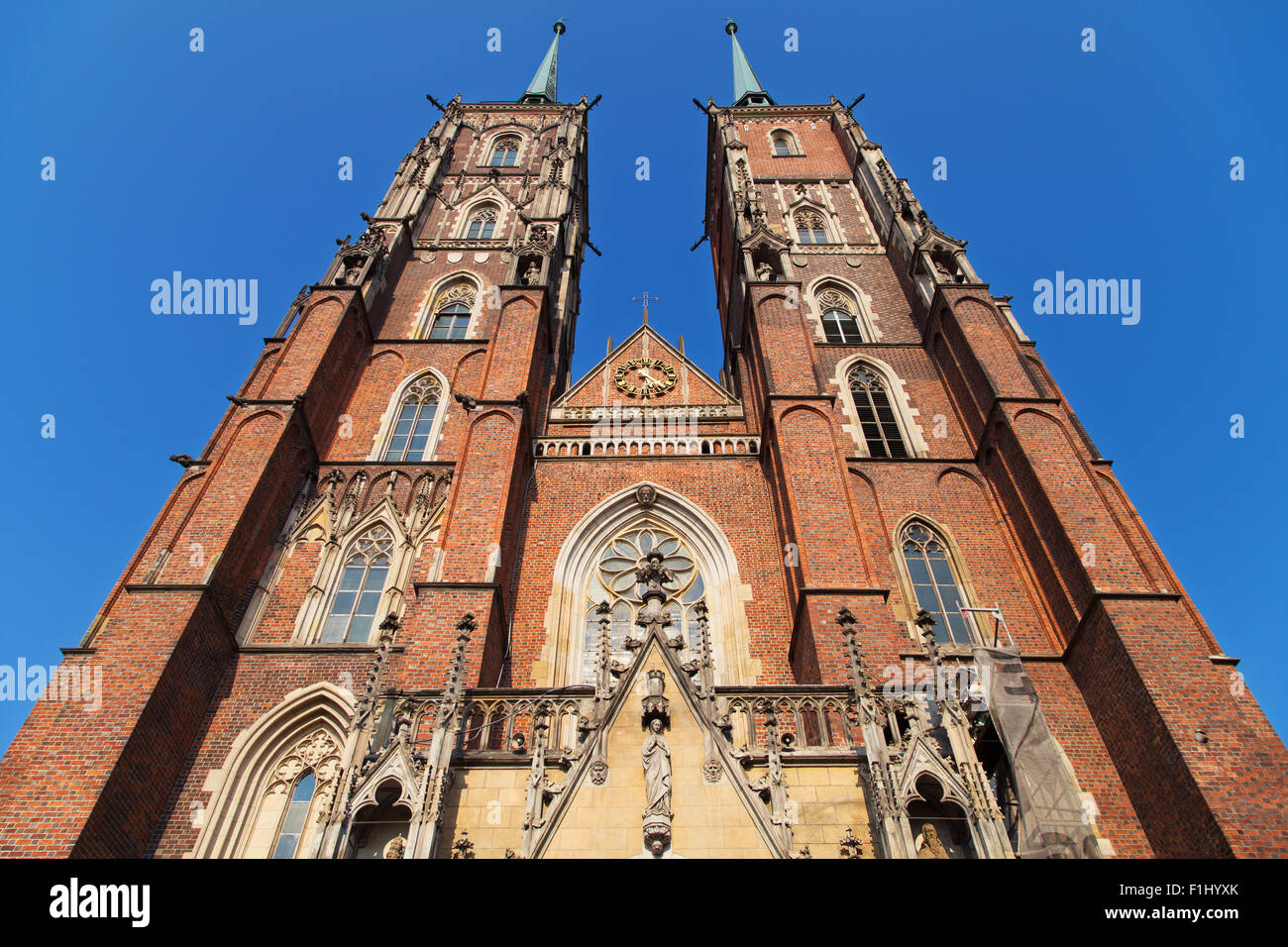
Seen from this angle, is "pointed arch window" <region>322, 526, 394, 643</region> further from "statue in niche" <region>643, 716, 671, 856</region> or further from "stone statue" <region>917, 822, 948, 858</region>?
"stone statue" <region>917, 822, 948, 858</region>

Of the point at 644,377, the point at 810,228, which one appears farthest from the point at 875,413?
the point at 810,228

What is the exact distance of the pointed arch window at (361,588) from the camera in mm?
13188

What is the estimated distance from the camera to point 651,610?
388 inches

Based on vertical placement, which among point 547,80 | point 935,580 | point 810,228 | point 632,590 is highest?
point 547,80

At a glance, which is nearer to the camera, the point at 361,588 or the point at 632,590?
the point at 361,588

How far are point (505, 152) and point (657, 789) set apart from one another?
26795 mm

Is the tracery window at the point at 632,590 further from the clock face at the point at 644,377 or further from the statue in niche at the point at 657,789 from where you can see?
the clock face at the point at 644,377

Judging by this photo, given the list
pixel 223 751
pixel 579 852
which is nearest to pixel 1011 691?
pixel 579 852

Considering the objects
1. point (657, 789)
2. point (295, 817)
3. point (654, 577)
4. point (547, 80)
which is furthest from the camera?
point (547, 80)

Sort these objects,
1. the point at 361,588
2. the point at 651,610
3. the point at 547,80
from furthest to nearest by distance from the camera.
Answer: the point at 547,80 → the point at 361,588 → the point at 651,610

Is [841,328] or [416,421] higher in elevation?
[841,328]

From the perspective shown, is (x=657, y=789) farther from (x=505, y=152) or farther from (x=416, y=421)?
(x=505, y=152)

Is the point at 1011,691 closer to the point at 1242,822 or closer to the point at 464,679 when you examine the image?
the point at 1242,822
